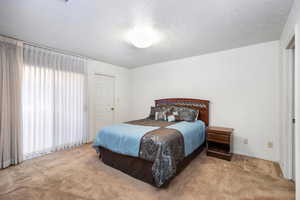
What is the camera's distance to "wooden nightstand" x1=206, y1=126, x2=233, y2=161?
262 centimetres

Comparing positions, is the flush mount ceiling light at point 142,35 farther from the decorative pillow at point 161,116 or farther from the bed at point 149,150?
the decorative pillow at point 161,116

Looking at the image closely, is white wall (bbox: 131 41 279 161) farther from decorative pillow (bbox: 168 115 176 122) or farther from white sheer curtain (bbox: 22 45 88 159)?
white sheer curtain (bbox: 22 45 88 159)

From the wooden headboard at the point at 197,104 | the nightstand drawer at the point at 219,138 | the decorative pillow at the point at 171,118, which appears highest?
the wooden headboard at the point at 197,104

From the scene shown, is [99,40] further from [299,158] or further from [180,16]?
[299,158]

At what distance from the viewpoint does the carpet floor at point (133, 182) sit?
5.53ft

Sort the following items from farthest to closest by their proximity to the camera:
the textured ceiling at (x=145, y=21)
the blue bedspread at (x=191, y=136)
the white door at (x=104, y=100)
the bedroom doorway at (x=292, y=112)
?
the white door at (x=104, y=100)
the blue bedspread at (x=191, y=136)
the bedroom doorway at (x=292, y=112)
the textured ceiling at (x=145, y=21)

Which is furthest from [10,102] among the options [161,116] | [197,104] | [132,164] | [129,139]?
[197,104]

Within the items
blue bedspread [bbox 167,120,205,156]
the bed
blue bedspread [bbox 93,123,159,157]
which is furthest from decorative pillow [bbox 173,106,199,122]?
blue bedspread [bbox 93,123,159,157]

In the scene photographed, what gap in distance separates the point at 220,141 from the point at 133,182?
1.82m

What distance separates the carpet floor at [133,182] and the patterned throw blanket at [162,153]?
22 centimetres

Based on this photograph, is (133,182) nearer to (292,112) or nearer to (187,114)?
(187,114)

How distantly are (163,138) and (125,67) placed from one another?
3513 millimetres

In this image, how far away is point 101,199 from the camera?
162 cm

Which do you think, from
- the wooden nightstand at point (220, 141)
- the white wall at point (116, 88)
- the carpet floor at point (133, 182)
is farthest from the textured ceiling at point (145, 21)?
the carpet floor at point (133, 182)
